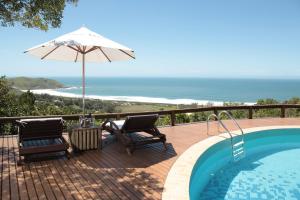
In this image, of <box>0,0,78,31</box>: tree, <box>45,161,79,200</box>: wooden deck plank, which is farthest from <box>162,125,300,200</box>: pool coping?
<box>0,0,78,31</box>: tree

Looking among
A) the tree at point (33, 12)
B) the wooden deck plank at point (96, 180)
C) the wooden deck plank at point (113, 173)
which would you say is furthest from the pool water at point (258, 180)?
the tree at point (33, 12)

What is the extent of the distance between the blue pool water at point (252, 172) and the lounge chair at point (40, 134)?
270 centimetres

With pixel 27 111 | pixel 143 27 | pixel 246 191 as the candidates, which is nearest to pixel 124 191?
pixel 246 191

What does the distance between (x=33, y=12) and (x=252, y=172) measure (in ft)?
19.3

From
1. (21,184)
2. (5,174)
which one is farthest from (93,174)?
(5,174)

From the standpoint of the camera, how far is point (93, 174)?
4.73 m

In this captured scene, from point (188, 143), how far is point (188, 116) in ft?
13.9

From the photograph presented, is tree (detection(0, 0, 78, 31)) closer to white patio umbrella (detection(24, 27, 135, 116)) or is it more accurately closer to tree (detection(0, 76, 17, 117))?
white patio umbrella (detection(24, 27, 135, 116))

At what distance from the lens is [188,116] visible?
11219mm

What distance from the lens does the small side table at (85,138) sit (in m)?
6.05

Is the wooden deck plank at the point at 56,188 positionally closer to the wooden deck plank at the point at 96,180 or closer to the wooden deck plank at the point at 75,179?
the wooden deck plank at the point at 75,179

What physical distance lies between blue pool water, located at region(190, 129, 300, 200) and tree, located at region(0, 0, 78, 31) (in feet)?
14.5

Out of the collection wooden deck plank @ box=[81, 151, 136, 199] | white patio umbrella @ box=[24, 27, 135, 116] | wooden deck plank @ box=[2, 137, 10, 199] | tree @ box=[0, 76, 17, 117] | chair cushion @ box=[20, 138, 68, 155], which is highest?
white patio umbrella @ box=[24, 27, 135, 116]

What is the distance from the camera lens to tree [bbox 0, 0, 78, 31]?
228 inches
